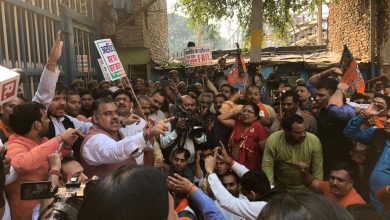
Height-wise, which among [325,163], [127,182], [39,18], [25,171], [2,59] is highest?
[39,18]

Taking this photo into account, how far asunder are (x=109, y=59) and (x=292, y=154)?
254 cm

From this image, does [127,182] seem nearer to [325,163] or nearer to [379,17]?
[325,163]

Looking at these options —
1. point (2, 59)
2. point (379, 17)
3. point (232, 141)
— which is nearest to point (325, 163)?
point (232, 141)

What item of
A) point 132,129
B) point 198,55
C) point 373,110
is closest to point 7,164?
point 132,129

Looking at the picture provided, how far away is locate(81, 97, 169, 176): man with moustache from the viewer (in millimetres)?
2801

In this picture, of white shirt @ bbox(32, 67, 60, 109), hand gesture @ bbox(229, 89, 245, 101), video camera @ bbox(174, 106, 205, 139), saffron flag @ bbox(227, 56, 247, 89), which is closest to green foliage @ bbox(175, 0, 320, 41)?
saffron flag @ bbox(227, 56, 247, 89)

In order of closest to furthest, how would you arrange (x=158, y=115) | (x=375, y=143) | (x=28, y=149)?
(x=28, y=149), (x=375, y=143), (x=158, y=115)

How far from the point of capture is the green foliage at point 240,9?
40.9 feet

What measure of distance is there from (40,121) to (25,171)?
42 centimetres

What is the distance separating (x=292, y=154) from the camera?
404cm

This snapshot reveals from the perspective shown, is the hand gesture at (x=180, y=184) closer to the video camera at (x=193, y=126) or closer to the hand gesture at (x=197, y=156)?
the hand gesture at (x=197, y=156)

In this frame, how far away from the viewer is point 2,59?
5.24 metres

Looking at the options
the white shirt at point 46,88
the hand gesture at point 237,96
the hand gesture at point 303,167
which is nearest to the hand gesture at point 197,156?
the hand gesture at point 303,167

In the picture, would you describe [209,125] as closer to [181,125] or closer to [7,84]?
[181,125]
